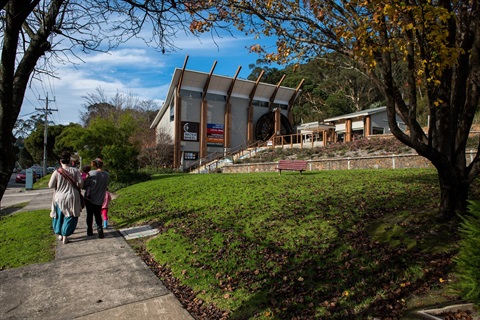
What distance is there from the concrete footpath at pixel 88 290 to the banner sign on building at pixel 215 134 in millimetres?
33184

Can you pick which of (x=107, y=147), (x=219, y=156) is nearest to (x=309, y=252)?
(x=107, y=147)

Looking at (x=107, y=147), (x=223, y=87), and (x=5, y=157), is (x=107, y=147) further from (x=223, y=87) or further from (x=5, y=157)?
(x=223, y=87)

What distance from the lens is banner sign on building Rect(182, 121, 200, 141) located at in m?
37.7

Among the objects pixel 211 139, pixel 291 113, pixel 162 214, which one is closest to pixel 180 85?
pixel 211 139

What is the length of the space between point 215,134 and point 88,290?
3526 centimetres

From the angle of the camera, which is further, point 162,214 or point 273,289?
point 162,214

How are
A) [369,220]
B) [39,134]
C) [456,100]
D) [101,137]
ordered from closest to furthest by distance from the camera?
[456,100] → [369,220] → [101,137] → [39,134]

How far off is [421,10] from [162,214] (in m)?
7.00

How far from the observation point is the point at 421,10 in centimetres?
426

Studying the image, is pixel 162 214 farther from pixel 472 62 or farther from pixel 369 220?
pixel 472 62

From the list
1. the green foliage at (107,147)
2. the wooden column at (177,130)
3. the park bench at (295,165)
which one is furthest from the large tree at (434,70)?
the wooden column at (177,130)

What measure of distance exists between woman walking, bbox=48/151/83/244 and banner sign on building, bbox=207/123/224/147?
32.4 meters

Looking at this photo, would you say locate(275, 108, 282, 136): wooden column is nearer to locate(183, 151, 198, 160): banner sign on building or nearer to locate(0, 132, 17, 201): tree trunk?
locate(183, 151, 198, 160): banner sign on building

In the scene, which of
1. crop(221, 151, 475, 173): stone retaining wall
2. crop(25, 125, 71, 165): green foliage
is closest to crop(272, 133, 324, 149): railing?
crop(221, 151, 475, 173): stone retaining wall
